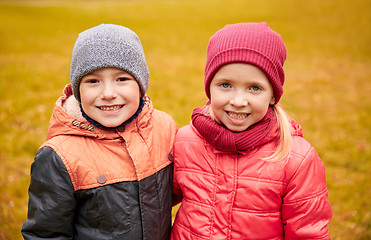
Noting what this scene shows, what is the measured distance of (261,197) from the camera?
2.31 meters

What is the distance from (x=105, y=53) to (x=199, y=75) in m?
8.08

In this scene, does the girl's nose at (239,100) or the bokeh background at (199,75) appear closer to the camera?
the girl's nose at (239,100)

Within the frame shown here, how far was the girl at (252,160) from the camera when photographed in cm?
226

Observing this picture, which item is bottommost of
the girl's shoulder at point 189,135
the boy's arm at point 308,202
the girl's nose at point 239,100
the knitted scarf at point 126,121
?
the boy's arm at point 308,202

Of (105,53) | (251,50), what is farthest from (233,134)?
(105,53)

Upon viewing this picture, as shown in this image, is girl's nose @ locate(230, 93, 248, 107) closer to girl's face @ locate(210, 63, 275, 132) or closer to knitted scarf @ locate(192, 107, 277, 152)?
girl's face @ locate(210, 63, 275, 132)

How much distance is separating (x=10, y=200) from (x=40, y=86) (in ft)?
15.2

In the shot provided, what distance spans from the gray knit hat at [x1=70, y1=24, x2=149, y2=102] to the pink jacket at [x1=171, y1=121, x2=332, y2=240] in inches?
32.7

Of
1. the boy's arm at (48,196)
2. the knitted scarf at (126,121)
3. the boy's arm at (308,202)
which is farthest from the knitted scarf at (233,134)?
the boy's arm at (48,196)

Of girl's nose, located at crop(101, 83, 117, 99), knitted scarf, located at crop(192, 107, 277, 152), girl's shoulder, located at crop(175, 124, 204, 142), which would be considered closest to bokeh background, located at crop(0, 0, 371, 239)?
girl's shoulder, located at crop(175, 124, 204, 142)

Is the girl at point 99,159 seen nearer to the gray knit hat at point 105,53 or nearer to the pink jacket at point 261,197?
the gray knit hat at point 105,53

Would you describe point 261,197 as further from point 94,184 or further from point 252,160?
point 94,184

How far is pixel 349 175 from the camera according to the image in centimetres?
514

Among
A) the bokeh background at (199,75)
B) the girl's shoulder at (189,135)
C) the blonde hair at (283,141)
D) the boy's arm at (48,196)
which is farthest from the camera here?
the bokeh background at (199,75)
